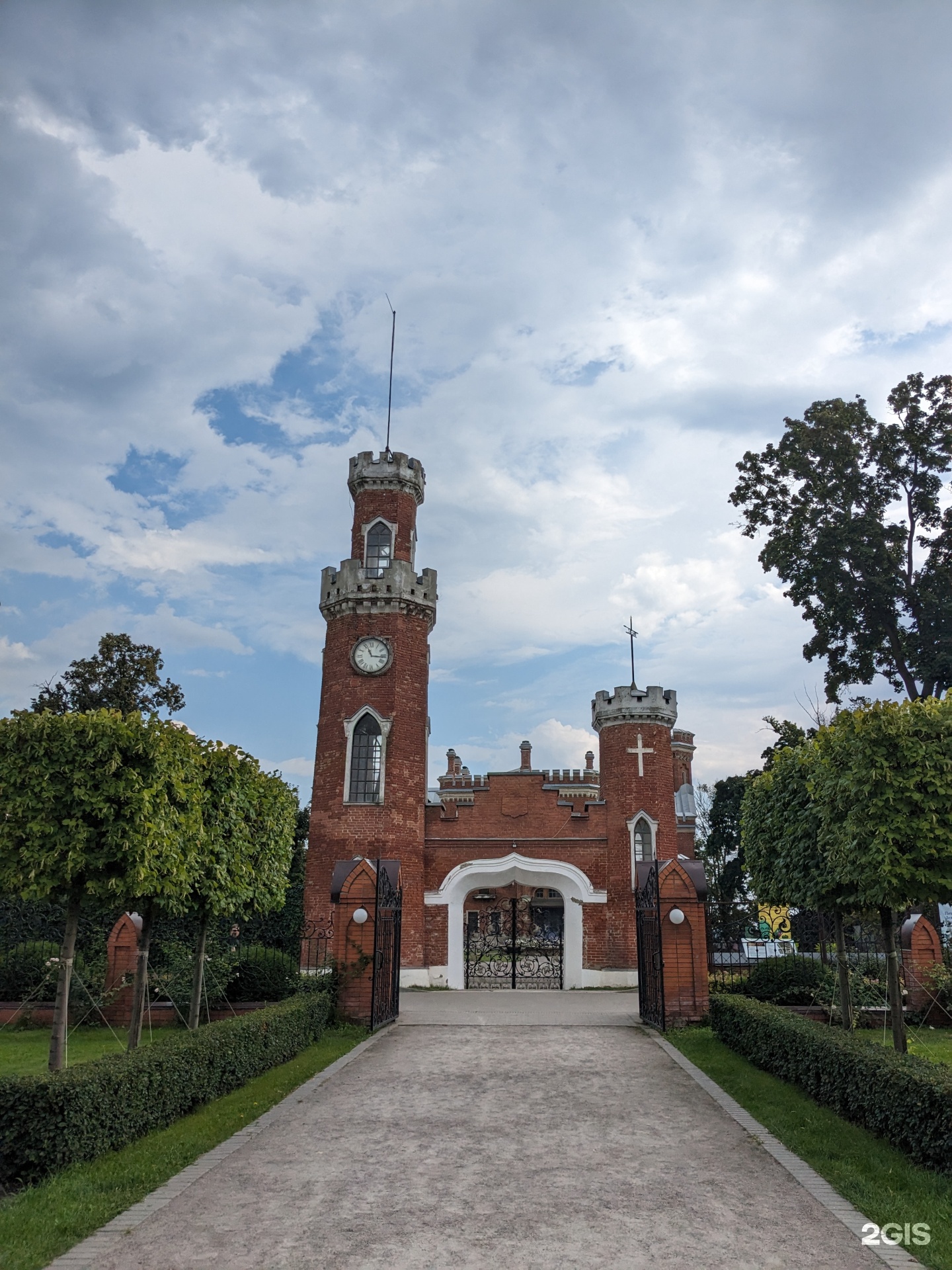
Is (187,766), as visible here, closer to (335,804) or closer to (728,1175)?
(728,1175)

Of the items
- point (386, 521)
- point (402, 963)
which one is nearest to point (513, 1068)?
point (402, 963)

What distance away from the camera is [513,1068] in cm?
1127

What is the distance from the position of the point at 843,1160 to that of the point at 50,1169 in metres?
6.16

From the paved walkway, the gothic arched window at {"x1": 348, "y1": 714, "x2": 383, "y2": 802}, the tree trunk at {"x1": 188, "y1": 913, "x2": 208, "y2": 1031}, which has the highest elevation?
the gothic arched window at {"x1": 348, "y1": 714, "x2": 383, "y2": 802}

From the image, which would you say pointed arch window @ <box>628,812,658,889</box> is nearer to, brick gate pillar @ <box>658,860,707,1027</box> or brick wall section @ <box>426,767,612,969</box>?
brick wall section @ <box>426,767,612,969</box>

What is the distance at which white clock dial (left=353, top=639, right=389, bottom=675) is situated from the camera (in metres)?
24.6

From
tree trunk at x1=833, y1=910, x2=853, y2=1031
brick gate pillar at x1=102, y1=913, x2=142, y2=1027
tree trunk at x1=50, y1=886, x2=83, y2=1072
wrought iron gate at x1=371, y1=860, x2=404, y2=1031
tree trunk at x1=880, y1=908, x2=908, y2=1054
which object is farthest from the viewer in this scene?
brick gate pillar at x1=102, y1=913, x2=142, y2=1027

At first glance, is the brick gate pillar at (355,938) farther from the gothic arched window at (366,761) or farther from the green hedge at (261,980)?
the gothic arched window at (366,761)

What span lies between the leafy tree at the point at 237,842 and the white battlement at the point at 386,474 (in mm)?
14637

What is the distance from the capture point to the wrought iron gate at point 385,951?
48.1ft

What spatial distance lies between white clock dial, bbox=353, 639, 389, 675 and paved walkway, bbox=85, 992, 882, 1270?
14.4 m

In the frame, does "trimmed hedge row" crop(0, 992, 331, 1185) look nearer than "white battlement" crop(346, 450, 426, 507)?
Yes

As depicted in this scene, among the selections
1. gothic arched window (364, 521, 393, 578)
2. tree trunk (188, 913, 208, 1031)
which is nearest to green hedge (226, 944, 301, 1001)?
tree trunk (188, 913, 208, 1031)

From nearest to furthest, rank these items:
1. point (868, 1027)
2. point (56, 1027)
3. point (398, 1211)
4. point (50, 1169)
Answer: point (398, 1211), point (50, 1169), point (56, 1027), point (868, 1027)
